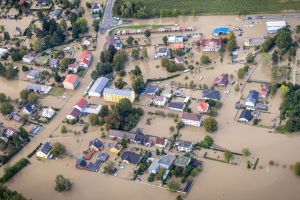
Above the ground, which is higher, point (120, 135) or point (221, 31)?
point (221, 31)

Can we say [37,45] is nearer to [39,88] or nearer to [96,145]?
→ [39,88]

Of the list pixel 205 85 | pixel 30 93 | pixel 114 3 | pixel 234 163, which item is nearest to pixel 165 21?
pixel 114 3

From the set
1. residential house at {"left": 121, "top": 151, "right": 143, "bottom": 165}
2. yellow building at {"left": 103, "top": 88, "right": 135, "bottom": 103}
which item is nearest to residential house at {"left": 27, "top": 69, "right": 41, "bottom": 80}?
yellow building at {"left": 103, "top": 88, "right": 135, "bottom": 103}

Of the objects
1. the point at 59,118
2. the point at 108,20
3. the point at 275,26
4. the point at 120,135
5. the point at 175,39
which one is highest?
the point at 275,26

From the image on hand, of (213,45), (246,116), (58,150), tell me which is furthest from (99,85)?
(246,116)

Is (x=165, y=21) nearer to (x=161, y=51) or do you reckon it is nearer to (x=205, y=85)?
(x=161, y=51)

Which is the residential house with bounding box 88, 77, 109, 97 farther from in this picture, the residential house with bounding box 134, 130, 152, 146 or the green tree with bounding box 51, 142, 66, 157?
the green tree with bounding box 51, 142, 66, 157
